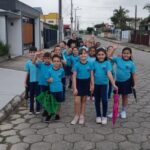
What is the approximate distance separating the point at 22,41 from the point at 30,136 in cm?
1563

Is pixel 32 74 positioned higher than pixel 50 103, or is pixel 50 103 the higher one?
pixel 32 74

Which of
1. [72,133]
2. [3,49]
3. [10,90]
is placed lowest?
[72,133]

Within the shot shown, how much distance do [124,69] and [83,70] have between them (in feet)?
2.93

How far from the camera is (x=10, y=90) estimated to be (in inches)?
357

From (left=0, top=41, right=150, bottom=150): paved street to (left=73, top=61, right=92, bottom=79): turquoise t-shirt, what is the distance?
2.97 feet

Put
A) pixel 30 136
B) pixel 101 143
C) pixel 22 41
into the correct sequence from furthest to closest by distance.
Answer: pixel 22 41, pixel 30 136, pixel 101 143

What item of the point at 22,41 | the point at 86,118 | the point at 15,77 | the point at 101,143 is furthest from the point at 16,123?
the point at 22,41

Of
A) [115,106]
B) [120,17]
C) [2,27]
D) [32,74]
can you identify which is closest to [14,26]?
[2,27]

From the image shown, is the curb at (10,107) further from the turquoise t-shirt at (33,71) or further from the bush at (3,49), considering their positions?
the bush at (3,49)

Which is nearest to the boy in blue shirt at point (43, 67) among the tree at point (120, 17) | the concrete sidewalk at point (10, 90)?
the concrete sidewalk at point (10, 90)

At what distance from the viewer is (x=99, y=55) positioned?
20.2ft

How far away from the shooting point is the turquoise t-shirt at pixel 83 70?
246 inches

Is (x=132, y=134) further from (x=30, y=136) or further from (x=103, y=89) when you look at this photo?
(x=30, y=136)

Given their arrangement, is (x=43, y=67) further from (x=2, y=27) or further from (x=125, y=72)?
(x=2, y=27)
